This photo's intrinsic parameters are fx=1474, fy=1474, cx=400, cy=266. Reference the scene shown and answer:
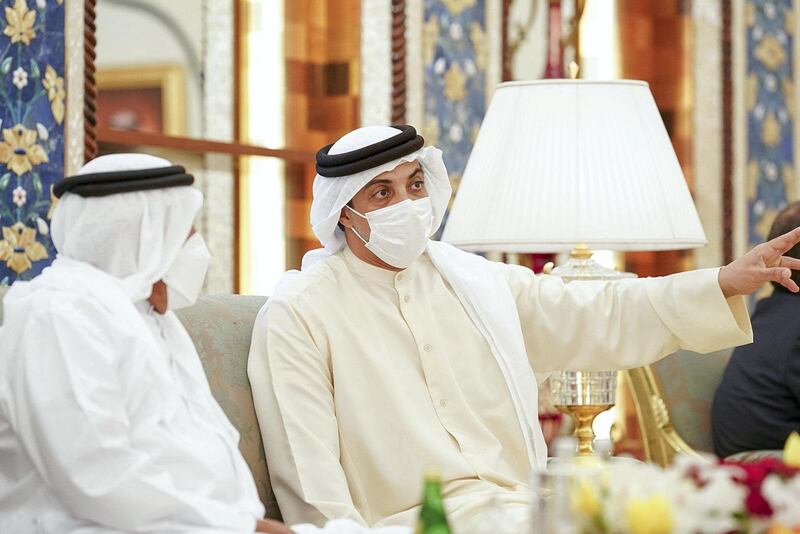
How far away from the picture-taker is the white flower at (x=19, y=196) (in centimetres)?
378

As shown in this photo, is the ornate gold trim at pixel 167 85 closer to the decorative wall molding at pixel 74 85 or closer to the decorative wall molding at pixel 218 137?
the decorative wall molding at pixel 218 137

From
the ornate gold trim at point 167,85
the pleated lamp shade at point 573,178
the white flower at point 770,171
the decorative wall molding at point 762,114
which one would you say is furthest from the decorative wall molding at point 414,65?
the white flower at point 770,171

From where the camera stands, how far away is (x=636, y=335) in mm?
3635

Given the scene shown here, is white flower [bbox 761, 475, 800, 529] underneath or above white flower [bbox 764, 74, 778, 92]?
underneath

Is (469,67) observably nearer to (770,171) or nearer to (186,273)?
(770,171)

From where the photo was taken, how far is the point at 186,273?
2789mm

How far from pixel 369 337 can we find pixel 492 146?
771mm

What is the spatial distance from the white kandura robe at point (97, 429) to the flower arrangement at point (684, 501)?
2.68 feet

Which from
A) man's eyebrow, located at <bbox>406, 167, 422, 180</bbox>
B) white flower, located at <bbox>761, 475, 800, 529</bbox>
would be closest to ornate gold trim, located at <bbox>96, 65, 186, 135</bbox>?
man's eyebrow, located at <bbox>406, 167, 422, 180</bbox>

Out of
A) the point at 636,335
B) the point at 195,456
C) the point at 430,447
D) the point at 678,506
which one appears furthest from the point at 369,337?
the point at 678,506

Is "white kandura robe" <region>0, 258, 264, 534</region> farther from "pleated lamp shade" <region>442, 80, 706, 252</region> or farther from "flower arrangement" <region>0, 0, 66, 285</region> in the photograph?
"pleated lamp shade" <region>442, 80, 706, 252</region>

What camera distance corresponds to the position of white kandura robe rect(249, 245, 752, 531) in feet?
10.9

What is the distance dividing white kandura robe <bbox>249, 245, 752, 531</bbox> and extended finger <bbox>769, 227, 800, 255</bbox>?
20 centimetres

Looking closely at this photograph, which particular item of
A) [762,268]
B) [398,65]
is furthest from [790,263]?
[398,65]
